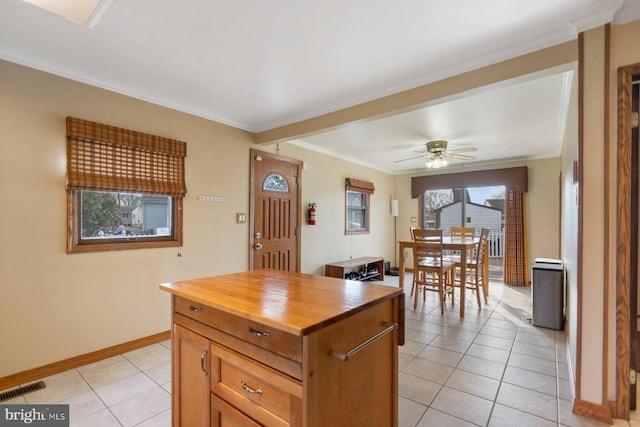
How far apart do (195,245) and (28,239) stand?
1.35 meters

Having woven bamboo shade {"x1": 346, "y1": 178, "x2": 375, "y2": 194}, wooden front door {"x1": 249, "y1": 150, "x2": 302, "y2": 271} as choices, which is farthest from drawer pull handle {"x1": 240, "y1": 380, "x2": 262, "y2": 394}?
woven bamboo shade {"x1": 346, "y1": 178, "x2": 375, "y2": 194}

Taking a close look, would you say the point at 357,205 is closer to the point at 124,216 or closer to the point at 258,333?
the point at 124,216

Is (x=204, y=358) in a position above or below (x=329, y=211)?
below

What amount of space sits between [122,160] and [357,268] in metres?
3.96

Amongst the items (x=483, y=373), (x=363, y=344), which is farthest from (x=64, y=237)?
(x=483, y=373)

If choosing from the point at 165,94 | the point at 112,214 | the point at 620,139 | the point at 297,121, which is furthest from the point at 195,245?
the point at 620,139

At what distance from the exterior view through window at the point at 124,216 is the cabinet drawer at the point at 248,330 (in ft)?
5.64

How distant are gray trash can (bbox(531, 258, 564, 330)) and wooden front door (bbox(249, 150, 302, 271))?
10.2 ft

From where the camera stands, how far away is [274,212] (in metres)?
4.26

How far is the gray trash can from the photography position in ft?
11.0

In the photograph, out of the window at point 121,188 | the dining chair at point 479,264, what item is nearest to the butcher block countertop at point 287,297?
the window at point 121,188

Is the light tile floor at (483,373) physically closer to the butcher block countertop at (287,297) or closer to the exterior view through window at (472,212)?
the butcher block countertop at (287,297)

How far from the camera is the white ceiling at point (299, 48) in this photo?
1.75 metres

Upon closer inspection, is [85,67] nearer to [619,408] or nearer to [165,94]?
[165,94]
